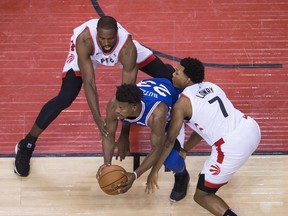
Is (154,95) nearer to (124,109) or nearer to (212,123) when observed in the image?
(124,109)

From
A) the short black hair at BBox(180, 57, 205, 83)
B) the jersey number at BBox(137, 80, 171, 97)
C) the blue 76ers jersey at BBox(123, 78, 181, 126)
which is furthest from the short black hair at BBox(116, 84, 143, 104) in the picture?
the short black hair at BBox(180, 57, 205, 83)

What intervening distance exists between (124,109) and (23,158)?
1.33 meters

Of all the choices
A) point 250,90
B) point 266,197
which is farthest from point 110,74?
point 266,197

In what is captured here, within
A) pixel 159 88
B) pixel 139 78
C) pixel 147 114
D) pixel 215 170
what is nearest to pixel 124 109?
pixel 147 114

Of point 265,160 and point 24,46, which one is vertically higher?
point 24,46

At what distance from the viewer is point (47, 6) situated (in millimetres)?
6684

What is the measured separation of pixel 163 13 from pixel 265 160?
75.8 inches

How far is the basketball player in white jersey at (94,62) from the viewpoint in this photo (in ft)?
16.4

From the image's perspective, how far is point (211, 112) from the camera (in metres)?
4.95

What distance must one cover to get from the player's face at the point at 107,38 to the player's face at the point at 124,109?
0.53 m

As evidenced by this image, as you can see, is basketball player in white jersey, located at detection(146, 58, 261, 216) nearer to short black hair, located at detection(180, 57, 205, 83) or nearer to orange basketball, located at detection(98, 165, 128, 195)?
short black hair, located at detection(180, 57, 205, 83)

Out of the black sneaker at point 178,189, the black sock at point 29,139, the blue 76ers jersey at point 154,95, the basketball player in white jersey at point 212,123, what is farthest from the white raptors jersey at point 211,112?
the black sock at point 29,139

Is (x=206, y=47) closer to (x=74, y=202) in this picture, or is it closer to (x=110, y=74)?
(x=110, y=74)

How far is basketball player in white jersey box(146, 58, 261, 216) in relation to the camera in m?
4.95
